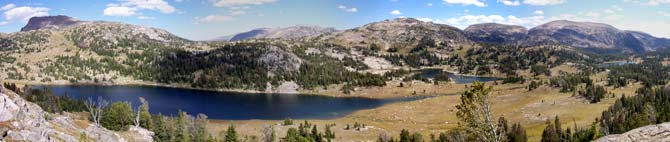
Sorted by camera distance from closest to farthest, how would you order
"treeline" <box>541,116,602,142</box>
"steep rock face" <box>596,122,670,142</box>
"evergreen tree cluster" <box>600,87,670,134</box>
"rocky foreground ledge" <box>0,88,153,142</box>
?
"steep rock face" <box>596,122,670,142</box>
"rocky foreground ledge" <box>0,88,153,142</box>
"treeline" <box>541,116,602,142</box>
"evergreen tree cluster" <box>600,87,670,134</box>

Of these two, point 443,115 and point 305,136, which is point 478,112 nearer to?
point 305,136

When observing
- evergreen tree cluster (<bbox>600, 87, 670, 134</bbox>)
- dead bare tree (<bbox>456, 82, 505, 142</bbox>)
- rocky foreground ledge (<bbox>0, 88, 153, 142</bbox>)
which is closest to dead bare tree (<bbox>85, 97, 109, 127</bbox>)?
rocky foreground ledge (<bbox>0, 88, 153, 142</bbox>)

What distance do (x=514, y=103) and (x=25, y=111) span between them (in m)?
143

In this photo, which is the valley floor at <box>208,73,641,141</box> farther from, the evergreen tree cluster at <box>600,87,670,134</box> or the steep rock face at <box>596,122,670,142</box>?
the steep rock face at <box>596,122,670,142</box>

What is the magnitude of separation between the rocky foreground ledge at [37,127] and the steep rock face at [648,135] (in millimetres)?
65297

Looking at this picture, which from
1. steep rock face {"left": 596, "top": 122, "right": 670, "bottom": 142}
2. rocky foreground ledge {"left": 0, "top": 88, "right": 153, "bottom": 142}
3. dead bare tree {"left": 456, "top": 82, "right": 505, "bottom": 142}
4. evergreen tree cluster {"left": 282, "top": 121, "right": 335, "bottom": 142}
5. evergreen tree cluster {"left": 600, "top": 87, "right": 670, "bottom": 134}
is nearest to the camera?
steep rock face {"left": 596, "top": 122, "right": 670, "bottom": 142}

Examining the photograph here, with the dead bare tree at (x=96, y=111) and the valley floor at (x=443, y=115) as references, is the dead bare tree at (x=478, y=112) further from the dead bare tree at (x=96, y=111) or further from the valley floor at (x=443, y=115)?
the dead bare tree at (x=96, y=111)

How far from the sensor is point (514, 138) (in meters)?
96.1

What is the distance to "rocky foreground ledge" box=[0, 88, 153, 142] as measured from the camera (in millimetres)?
66562

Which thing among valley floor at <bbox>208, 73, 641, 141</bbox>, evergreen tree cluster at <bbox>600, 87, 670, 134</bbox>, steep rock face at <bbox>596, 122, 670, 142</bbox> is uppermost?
steep rock face at <bbox>596, 122, 670, 142</bbox>

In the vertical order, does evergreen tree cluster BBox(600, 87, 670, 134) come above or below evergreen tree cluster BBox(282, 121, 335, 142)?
above

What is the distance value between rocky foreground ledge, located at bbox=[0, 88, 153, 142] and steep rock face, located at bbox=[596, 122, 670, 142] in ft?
214

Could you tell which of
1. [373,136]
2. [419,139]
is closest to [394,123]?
[373,136]

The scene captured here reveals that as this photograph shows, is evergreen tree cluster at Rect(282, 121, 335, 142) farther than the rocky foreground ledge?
Yes
